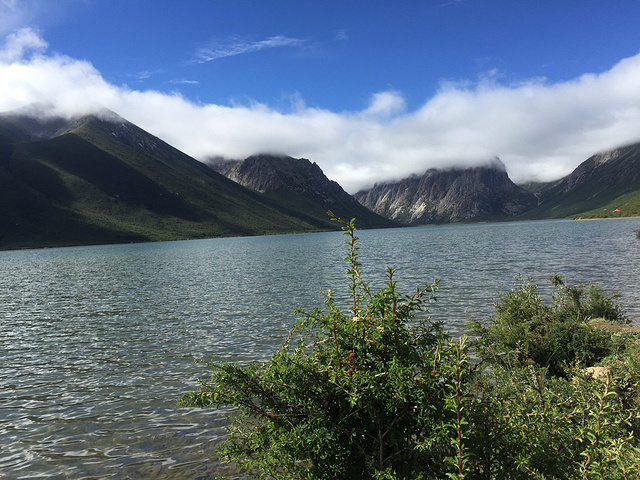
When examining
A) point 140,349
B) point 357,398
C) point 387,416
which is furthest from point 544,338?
point 140,349

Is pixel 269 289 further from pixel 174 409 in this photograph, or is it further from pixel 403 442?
pixel 403 442

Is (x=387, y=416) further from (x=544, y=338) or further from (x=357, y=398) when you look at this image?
(x=544, y=338)

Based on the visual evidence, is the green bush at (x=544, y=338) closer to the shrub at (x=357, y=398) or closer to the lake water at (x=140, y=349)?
the lake water at (x=140, y=349)

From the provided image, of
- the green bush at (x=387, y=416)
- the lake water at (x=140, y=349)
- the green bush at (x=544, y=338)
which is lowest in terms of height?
the lake water at (x=140, y=349)

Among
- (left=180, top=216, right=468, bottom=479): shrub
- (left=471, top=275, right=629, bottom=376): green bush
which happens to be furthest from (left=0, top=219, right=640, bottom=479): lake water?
(left=180, top=216, right=468, bottom=479): shrub

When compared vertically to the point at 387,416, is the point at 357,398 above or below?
above

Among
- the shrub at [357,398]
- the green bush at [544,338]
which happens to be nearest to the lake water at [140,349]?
the green bush at [544,338]

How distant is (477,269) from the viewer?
47.2 meters

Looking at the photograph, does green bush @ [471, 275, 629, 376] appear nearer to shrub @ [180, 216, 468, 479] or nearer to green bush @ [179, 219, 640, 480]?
green bush @ [179, 219, 640, 480]

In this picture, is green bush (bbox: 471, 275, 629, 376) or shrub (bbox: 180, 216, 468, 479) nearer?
shrub (bbox: 180, 216, 468, 479)

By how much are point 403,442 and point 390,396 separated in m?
0.74

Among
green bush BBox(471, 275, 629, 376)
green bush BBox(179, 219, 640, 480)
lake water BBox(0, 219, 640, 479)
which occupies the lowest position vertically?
lake water BBox(0, 219, 640, 479)

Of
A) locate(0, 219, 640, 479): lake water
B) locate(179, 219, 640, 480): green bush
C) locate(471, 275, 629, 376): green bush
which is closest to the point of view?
locate(179, 219, 640, 480): green bush

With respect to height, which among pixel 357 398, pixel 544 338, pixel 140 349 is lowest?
pixel 140 349
